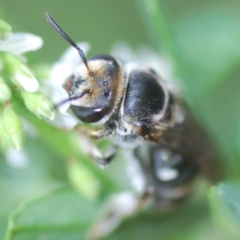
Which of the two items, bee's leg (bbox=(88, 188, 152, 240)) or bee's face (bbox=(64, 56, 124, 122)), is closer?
bee's face (bbox=(64, 56, 124, 122))

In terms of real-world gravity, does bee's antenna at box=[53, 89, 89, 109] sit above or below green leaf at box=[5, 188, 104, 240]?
above

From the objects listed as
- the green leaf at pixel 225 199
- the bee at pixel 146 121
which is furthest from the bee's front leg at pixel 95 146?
the green leaf at pixel 225 199

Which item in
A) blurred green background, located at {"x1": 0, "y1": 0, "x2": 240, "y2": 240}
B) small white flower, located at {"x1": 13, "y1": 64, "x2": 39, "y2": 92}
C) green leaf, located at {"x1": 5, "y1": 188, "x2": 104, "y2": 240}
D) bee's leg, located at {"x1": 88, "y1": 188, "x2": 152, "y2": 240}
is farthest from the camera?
Result: bee's leg, located at {"x1": 88, "y1": 188, "x2": 152, "y2": 240}

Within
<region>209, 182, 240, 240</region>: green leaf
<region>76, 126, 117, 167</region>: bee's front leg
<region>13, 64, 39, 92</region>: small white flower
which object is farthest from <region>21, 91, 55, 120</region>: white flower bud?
<region>209, 182, 240, 240</region>: green leaf

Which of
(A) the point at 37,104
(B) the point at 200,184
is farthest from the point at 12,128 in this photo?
(B) the point at 200,184

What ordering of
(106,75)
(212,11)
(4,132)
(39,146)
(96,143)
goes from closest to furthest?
(4,132) < (106,75) < (96,143) < (39,146) < (212,11)

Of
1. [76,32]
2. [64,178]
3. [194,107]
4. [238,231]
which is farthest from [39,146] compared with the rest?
[76,32]

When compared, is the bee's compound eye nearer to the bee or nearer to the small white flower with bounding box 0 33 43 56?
the bee

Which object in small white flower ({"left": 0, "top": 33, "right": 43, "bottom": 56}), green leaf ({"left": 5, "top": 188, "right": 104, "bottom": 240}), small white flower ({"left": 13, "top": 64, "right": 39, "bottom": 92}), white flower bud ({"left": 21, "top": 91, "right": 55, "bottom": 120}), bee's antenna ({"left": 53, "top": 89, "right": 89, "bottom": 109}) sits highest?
small white flower ({"left": 0, "top": 33, "right": 43, "bottom": 56})

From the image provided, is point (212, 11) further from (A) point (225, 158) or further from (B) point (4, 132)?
(B) point (4, 132)
